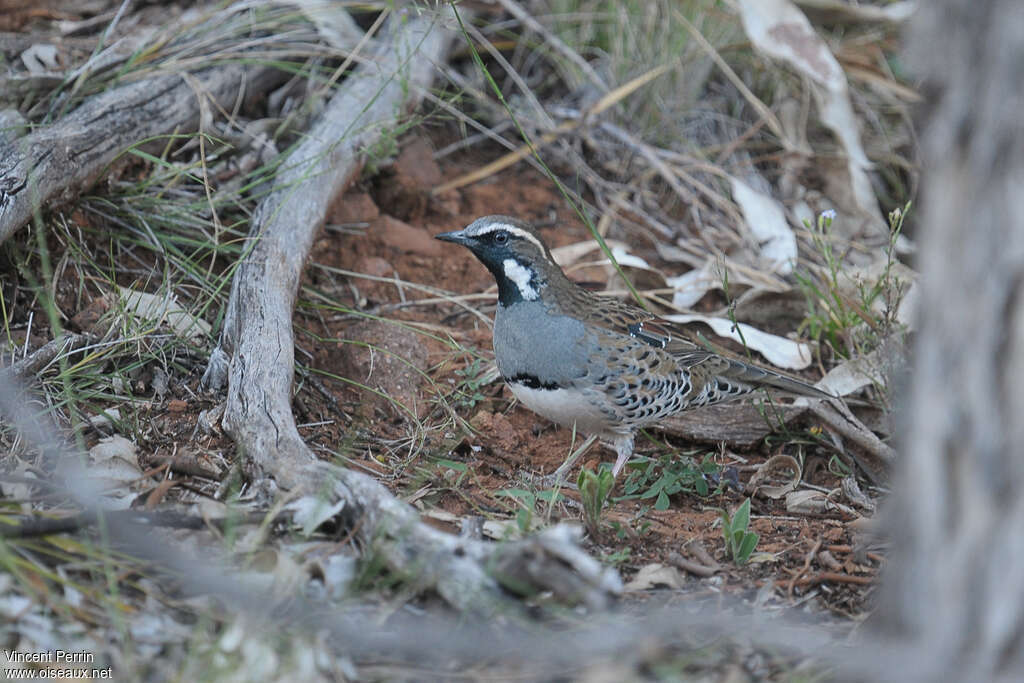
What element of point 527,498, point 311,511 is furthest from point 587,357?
point 311,511

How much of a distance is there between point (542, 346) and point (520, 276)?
0.41 m

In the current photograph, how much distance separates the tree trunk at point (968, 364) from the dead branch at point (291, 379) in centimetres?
96

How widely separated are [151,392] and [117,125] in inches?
56.8

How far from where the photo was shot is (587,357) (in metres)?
4.68

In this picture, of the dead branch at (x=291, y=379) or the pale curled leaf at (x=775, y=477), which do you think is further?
the pale curled leaf at (x=775, y=477)

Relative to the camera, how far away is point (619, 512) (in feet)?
14.4

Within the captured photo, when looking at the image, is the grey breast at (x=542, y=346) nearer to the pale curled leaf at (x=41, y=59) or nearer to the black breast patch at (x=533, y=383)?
the black breast patch at (x=533, y=383)

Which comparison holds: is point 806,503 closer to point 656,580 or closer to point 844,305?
point 656,580

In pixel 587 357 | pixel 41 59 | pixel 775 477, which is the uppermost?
pixel 41 59

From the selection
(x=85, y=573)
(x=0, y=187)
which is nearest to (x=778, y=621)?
(x=85, y=573)

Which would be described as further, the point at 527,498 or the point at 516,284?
the point at 516,284

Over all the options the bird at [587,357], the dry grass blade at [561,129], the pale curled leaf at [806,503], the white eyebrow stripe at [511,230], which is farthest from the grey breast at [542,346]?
the dry grass blade at [561,129]

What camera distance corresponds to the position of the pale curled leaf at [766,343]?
5.70 m

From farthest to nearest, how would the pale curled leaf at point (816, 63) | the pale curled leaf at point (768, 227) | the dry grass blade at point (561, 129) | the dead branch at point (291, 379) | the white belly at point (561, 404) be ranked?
the dry grass blade at point (561, 129)
the pale curled leaf at point (816, 63)
the pale curled leaf at point (768, 227)
the white belly at point (561, 404)
the dead branch at point (291, 379)
